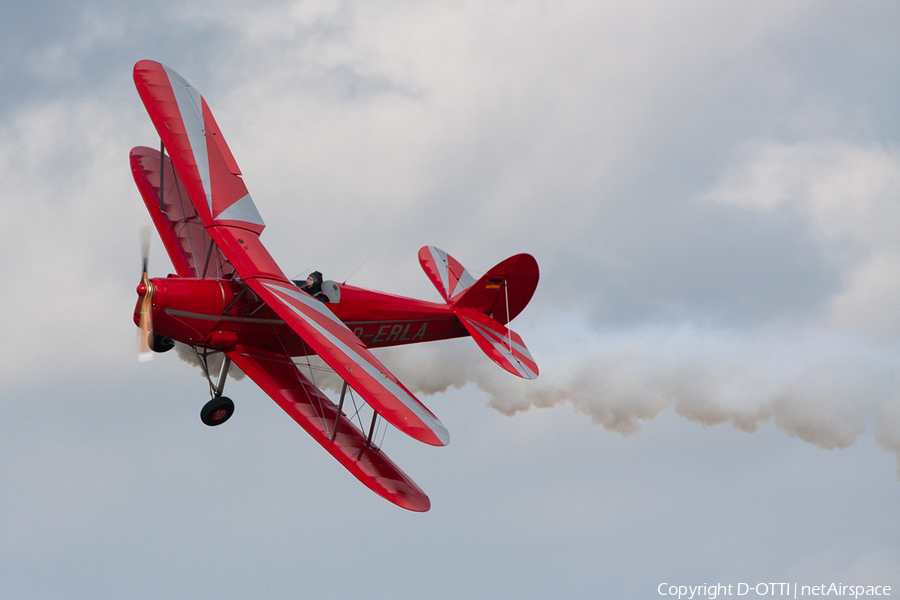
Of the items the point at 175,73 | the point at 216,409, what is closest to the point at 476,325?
the point at 216,409

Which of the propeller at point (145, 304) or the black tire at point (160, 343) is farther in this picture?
the black tire at point (160, 343)

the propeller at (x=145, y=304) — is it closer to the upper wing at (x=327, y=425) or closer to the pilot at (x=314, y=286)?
the upper wing at (x=327, y=425)

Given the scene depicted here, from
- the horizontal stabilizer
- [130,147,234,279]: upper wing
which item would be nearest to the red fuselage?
the horizontal stabilizer

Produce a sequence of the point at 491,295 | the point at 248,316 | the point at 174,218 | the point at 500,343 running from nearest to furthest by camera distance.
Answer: the point at 248,316 → the point at 500,343 → the point at 174,218 → the point at 491,295

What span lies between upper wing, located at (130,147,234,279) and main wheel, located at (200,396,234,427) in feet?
8.67

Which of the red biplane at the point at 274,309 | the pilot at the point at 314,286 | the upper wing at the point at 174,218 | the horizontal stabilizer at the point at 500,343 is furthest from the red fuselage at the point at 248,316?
the upper wing at the point at 174,218

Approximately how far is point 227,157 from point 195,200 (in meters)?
1.54

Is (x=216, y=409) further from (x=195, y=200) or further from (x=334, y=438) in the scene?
(x=195, y=200)

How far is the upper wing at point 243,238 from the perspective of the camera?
12.8 meters

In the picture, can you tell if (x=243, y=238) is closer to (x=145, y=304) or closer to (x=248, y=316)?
(x=248, y=316)

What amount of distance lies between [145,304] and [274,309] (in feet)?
6.50

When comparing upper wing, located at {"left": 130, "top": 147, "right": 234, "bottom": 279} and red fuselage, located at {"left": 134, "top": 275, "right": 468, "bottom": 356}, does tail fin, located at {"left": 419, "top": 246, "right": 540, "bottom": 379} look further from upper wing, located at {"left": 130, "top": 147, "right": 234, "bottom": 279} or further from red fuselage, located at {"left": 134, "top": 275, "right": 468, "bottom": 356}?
upper wing, located at {"left": 130, "top": 147, "right": 234, "bottom": 279}

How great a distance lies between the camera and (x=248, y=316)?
49.0 feet

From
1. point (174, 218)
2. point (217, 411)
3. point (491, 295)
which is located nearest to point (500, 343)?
point (491, 295)
